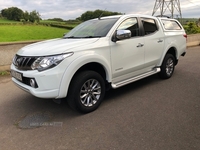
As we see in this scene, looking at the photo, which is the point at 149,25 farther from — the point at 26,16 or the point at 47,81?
the point at 26,16

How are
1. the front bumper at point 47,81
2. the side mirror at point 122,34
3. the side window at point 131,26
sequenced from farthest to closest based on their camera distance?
1. the side window at point 131,26
2. the side mirror at point 122,34
3. the front bumper at point 47,81

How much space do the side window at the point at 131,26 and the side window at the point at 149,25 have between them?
0.93 ft

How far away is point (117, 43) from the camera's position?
12.4ft

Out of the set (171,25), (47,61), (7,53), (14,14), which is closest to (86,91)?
(47,61)

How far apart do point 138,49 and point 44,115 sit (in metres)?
2.39

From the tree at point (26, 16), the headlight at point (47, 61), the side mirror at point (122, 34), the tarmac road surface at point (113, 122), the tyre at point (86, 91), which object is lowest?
the tarmac road surface at point (113, 122)

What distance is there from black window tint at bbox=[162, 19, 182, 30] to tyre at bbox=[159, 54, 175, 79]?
798 mm

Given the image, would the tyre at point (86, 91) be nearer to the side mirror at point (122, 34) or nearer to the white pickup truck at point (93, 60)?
the white pickup truck at point (93, 60)

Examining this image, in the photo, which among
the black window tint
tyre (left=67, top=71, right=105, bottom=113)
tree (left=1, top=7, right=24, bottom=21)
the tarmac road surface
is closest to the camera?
the tarmac road surface

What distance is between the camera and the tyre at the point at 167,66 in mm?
5152

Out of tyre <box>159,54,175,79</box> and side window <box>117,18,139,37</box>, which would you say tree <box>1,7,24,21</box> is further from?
side window <box>117,18,139,37</box>

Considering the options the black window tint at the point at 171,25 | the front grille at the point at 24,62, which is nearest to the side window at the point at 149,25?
the black window tint at the point at 171,25

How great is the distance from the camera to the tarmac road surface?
2625 millimetres

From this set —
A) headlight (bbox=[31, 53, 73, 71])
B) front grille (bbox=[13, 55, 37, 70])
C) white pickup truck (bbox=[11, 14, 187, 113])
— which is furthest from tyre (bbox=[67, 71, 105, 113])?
front grille (bbox=[13, 55, 37, 70])
